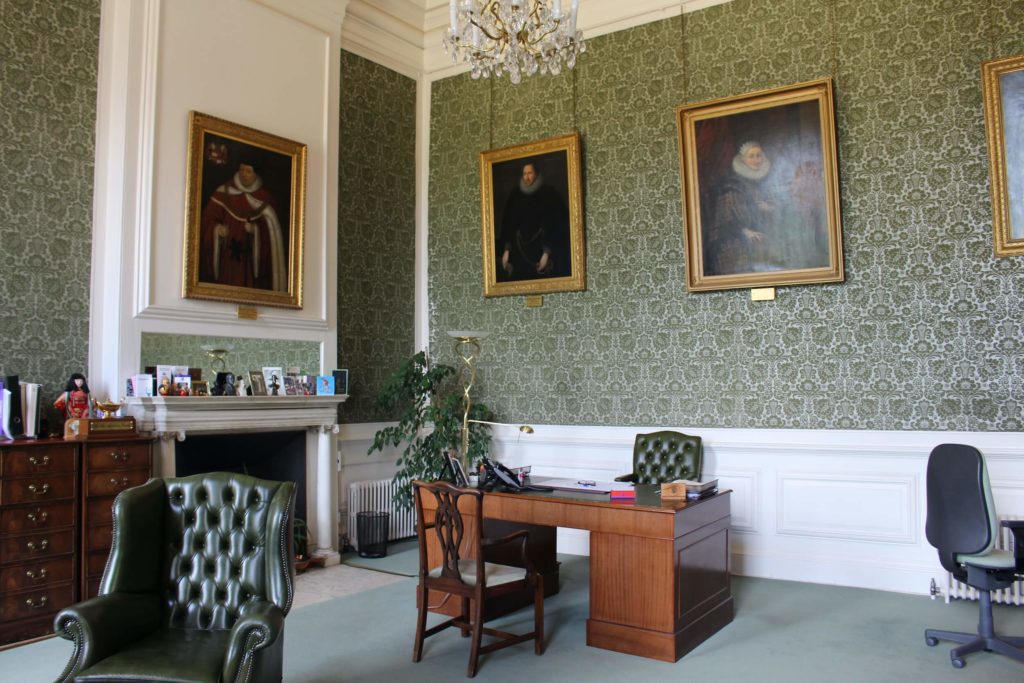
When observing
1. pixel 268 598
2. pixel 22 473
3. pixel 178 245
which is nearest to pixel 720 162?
pixel 178 245

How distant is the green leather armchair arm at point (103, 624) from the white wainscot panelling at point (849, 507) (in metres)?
4.49

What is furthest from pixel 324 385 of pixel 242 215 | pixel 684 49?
pixel 684 49

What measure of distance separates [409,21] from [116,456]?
499 cm

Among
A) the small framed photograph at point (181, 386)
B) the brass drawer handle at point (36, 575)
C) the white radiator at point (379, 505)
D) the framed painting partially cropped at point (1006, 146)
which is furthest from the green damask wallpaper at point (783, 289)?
the brass drawer handle at point (36, 575)

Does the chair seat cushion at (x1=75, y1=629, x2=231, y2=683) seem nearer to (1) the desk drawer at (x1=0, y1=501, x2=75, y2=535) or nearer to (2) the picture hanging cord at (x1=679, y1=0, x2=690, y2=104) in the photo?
(1) the desk drawer at (x1=0, y1=501, x2=75, y2=535)

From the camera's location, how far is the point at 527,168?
726 centimetres

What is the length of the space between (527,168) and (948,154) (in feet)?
11.2

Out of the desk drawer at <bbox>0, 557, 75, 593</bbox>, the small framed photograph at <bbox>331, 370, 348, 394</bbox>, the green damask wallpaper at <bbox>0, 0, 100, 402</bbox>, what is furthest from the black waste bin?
the green damask wallpaper at <bbox>0, 0, 100, 402</bbox>

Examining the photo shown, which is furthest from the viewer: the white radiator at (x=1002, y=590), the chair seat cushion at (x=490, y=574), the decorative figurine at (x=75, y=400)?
the white radiator at (x=1002, y=590)

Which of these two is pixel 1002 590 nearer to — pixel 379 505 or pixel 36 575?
pixel 379 505

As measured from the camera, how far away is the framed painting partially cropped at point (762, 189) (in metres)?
5.88

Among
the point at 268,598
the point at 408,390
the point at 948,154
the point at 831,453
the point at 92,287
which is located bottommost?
the point at 268,598

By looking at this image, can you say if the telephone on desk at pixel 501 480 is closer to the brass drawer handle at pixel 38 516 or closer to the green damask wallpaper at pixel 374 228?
the green damask wallpaper at pixel 374 228

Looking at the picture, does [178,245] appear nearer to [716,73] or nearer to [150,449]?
[150,449]
